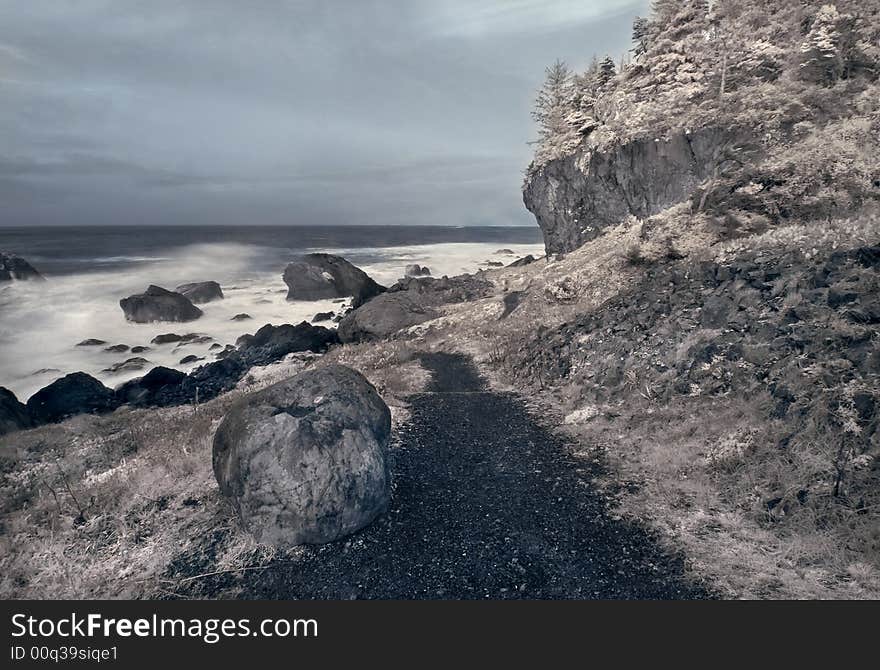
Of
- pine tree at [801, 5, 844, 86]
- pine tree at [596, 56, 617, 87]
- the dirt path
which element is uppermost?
pine tree at [596, 56, 617, 87]

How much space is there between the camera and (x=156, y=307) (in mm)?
41469

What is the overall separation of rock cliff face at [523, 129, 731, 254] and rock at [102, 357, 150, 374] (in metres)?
35.4

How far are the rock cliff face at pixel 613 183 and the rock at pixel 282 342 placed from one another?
23782mm

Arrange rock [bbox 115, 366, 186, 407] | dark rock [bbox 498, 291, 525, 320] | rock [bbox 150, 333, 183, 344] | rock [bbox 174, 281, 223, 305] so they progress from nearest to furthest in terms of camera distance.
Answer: rock [bbox 115, 366, 186, 407] → dark rock [bbox 498, 291, 525, 320] → rock [bbox 150, 333, 183, 344] → rock [bbox 174, 281, 223, 305]

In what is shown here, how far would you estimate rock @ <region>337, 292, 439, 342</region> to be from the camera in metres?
30.1

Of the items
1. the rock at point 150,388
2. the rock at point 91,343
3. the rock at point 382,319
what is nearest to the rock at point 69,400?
the rock at point 150,388

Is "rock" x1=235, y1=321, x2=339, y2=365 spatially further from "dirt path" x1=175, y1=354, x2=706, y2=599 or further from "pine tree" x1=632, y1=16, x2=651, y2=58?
"pine tree" x1=632, y1=16, x2=651, y2=58

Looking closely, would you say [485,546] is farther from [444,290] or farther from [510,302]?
[444,290]

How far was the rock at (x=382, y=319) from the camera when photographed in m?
30.1

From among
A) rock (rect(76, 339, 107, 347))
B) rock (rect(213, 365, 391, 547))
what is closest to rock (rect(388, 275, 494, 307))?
rock (rect(76, 339, 107, 347))

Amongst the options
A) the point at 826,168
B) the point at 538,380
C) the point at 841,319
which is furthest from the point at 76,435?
the point at 826,168

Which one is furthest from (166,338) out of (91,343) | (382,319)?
(382,319)

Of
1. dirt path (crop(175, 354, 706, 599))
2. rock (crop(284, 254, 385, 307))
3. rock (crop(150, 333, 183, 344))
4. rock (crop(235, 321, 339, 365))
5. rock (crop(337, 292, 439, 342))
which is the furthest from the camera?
rock (crop(284, 254, 385, 307))

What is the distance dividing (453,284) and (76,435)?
100 feet
